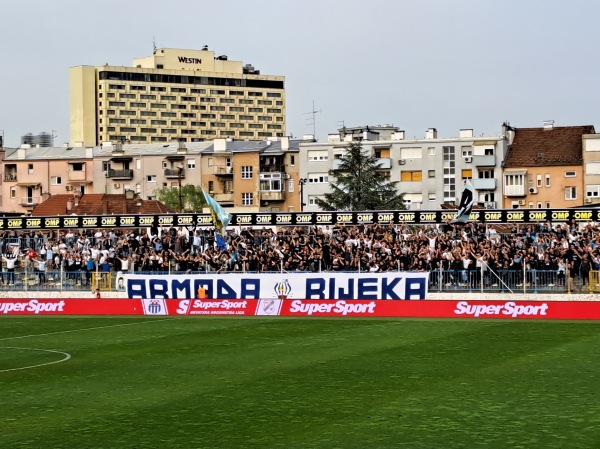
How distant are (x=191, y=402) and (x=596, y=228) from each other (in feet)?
101

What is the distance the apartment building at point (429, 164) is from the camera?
12044 cm

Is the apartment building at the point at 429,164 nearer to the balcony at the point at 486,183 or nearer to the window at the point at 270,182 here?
the balcony at the point at 486,183

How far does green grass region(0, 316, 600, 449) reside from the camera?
57.8 ft

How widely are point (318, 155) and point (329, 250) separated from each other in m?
81.1

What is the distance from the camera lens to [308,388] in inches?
896

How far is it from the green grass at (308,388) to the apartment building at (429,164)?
84778 millimetres

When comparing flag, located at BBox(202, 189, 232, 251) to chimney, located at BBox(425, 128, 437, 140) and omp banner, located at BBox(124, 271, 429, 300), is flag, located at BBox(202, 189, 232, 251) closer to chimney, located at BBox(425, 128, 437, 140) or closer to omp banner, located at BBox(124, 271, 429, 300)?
omp banner, located at BBox(124, 271, 429, 300)

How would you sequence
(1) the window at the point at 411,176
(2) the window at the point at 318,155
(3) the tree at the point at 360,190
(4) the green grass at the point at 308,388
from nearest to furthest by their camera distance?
1. (4) the green grass at the point at 308,388
2. (3) the tree at the point at 360,190
3. (1) the window at the point at 411,176
4. (2) the window at the point at 318,155

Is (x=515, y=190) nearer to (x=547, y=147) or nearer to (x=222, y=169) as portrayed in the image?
(x=547, y=147)

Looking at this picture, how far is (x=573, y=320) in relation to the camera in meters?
39.3

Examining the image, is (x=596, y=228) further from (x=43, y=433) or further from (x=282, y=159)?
(x=282, y=159)

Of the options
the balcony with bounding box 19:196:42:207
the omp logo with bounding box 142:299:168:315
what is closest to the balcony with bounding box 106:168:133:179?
the balcony with bounding box 19:196:42:207

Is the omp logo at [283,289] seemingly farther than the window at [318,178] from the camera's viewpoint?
No

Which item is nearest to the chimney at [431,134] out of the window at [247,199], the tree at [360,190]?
the tree at [360,190]
